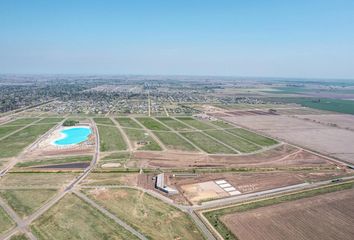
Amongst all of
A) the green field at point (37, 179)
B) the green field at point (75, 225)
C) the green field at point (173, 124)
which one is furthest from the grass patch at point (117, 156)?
the green field at point (173, 124)

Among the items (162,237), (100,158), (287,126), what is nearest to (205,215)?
(162,237)

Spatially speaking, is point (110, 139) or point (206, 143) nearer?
point (206, 143)

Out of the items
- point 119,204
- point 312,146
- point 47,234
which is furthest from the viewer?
point 312,146

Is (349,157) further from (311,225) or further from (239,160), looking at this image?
(311,225)

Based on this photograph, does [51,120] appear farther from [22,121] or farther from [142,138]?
[142,138]

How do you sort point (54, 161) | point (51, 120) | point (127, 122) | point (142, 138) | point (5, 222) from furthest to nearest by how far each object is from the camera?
1. point (51, 120)
2. point (127, 122)
3. point (142, 138)
4. point (54, 161)
5. point (5, 222)

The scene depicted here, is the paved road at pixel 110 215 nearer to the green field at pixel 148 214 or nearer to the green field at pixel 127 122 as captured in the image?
the green field at pixel 148 214

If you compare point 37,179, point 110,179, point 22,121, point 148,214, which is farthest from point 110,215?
point 22,121

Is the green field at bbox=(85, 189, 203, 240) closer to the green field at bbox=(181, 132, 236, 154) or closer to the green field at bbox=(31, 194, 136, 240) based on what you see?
the green field at bbox=(31, 194, 136, 240)
